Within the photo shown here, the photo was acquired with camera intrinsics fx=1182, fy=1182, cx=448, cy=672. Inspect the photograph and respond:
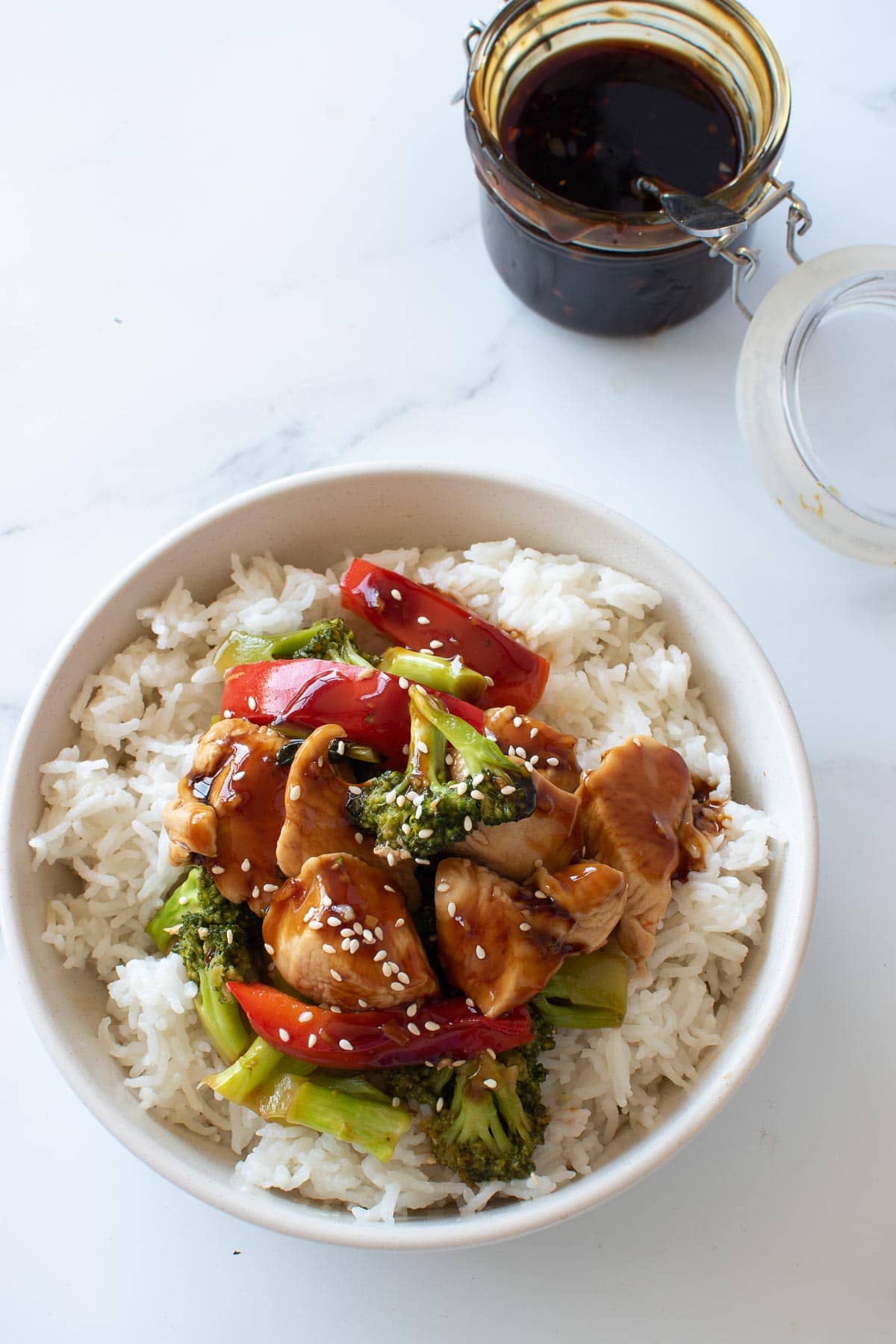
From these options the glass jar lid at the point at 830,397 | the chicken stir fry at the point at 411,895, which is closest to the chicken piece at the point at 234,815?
the chicken stir fry at the point at 411,895

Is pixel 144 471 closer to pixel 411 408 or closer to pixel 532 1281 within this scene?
pixel 411 408

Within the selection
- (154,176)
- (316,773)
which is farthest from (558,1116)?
(154,176)

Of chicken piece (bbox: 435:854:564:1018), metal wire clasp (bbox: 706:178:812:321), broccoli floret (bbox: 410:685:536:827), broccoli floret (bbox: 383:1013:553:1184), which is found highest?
metal wire clasp (bbox: 706:178:812:321)

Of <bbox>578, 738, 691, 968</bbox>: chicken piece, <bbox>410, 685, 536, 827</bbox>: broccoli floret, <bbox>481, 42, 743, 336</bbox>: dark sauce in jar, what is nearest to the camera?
<bbox>410, 685, 536, 827</bbox>: broccoli floret

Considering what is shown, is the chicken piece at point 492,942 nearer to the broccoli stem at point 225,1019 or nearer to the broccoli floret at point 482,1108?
the broccoli floret at point 482,1108

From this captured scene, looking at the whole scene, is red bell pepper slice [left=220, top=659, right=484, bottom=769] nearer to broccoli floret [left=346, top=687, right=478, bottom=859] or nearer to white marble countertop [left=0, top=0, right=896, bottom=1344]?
broccoli floret [left=346, top=687, right=478, bottom=859]

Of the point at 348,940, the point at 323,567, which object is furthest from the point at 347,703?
the point at 323,567

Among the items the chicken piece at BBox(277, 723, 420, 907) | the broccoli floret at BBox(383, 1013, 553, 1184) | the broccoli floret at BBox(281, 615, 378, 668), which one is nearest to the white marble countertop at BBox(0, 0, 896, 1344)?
the broccoli floret at BBox(383, 1013, 553, 1184)
